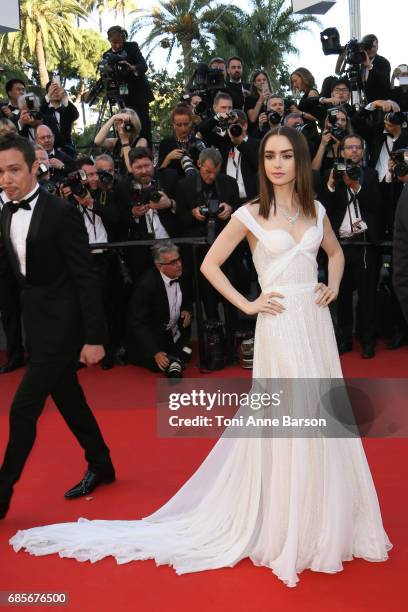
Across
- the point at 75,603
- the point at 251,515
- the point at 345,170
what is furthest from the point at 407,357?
the point at 75,603

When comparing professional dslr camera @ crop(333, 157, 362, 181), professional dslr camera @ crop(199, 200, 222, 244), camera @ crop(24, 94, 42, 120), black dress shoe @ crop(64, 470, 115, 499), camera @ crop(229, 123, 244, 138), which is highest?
camera @ crop(24, 94, 42, 120)

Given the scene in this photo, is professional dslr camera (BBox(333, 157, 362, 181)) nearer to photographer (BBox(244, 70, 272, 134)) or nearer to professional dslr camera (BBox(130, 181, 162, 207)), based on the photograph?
professional dslr camera (BBox(130, 181, 162, 207))

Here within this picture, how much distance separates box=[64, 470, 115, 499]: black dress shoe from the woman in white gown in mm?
566

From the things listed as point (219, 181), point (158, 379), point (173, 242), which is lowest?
point (158, 379)

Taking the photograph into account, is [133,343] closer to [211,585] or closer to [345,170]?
[345,170]

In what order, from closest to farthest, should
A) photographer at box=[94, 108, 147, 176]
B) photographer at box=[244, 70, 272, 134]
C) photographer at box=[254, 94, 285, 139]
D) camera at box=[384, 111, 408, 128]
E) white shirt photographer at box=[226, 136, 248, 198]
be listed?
camera at box=[384, 111, 408, 128]
white shirt photographer at box=[226, 136, 248, 198]
photographer at box=[94, 108, 147, 176]
photographer at box=[254, 94, 285, 139]
photographer at box=[244, 70, 272, 134]

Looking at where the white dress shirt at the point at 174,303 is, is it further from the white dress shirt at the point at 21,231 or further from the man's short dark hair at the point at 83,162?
the white dress shirt at the point at 21,231

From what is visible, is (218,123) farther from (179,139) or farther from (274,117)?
(274,117)

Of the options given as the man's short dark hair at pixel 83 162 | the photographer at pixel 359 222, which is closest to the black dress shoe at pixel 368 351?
the photographer at pixel 359 222

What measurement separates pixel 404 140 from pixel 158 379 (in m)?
2.85

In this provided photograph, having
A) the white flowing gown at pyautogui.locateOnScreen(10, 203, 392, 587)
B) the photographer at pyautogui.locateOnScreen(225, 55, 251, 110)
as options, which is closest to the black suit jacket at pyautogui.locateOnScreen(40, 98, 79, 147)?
the photographer at pyautogui.locateOnScreen(225, 55, 251, 110)

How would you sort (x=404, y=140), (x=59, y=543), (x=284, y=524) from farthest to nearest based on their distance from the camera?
1. (x=404, y=140)
2. (x=59, y=543)
3. (x=284, y=524)

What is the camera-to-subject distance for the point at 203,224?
639cm

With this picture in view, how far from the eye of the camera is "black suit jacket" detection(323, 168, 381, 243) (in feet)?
20.8
